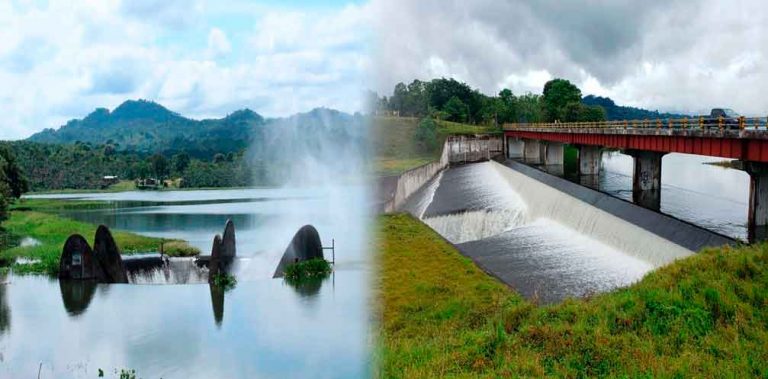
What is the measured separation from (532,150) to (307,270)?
3385cm

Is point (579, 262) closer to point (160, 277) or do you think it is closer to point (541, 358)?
point (541, 358)

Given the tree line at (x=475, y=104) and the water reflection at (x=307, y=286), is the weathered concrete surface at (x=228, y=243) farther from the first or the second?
the tree line at (x=475, y=104)

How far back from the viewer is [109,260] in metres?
22.8

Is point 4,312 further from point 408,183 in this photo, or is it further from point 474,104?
point 474,104

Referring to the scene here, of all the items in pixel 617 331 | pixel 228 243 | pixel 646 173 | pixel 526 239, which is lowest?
pixel 228 243

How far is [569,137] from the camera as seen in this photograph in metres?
36.3

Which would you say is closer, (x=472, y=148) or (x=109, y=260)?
(x=109, y=260)

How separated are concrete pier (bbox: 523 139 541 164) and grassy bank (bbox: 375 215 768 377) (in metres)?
38.2

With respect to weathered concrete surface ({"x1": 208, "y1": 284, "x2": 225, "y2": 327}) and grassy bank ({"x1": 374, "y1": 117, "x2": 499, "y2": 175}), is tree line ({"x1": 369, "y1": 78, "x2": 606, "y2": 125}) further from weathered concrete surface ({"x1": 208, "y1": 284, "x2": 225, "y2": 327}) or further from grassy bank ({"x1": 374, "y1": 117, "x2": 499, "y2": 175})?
weathered concrete surface ({"x1": 208, "y1": 284, "x2": 225, "y2": 327})

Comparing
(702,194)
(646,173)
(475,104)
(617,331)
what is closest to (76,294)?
(617,331)

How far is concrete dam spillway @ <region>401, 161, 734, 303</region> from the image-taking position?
50.8 feet

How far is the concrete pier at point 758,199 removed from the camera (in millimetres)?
16766

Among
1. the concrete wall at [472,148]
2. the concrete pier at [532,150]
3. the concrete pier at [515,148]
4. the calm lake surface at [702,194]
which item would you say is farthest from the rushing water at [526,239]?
the concrete pier at [515,148]

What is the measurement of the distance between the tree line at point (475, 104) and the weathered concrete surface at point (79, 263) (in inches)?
1868
